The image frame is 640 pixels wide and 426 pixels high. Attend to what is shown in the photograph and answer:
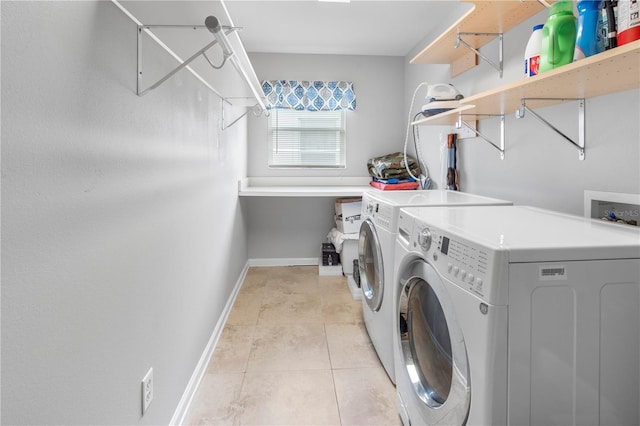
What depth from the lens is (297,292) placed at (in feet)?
10.1

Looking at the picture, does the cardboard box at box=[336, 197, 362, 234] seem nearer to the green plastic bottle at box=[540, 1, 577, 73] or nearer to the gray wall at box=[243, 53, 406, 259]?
the gray wall at box=[243, 53, 406, 259]

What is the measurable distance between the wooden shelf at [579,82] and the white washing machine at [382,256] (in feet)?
1.65

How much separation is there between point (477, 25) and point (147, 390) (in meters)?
2.26

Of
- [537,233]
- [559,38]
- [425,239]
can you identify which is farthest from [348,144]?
[537,233]

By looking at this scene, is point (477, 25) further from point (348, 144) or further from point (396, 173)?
point (348, 144)

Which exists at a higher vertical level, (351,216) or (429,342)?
(351,216)

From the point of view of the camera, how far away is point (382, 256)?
1.84 metres

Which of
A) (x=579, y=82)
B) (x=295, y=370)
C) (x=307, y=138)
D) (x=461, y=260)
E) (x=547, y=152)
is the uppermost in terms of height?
(x=307, y=138)

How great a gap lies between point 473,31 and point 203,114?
5.15 ft

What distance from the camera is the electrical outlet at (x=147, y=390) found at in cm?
115

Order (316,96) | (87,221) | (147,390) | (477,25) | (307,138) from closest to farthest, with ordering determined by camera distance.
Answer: (87,221) < (147,390) < (477,25) < (316,96) < (307,138)

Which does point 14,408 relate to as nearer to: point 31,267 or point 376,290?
point 31,267

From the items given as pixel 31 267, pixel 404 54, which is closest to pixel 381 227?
pixel 31 267

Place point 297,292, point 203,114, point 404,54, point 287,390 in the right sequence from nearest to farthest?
1. point 287,390
2. point 203,114
3. point 297,292
4. point 404,54
